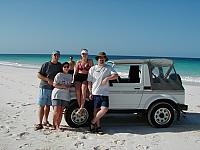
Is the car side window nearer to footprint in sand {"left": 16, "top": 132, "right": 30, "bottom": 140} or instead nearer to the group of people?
the group of people

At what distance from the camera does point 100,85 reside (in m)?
7.24

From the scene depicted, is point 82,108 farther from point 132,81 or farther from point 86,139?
point 132,81

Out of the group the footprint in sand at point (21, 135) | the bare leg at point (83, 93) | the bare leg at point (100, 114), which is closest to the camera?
the footprint in sand at point (21, 135)

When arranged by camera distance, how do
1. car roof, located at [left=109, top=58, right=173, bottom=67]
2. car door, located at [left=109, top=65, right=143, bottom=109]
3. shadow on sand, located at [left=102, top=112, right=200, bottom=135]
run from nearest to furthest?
shadow on sand, located at [left=102, top=112, right=200, bottom=135] → car door, located at [left=109, top=65, right=143, bottom=109] → car roof, located at [left=109, top=58, right=173, bottom=67]

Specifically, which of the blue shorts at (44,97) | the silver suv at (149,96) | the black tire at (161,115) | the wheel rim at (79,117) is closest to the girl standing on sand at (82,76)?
the wheel rim at (79,117)

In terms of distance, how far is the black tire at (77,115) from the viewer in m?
7.53

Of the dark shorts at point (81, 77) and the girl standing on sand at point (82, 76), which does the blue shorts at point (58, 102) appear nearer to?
the girl standing on sand at point (82, 76)

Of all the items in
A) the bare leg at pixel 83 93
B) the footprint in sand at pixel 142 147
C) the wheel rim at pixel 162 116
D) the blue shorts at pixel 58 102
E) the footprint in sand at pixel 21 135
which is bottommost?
the footprint in sand at pixel 142 147

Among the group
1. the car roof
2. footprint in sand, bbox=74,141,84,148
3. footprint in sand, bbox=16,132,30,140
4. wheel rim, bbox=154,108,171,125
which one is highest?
the car roof

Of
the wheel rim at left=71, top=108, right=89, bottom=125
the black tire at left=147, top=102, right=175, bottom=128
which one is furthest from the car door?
the wheel rim at left=71, top=108, right=89, bottom=125

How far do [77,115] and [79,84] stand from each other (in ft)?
2.32

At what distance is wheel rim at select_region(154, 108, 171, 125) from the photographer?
7.82 meters

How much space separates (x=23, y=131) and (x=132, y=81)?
2781 millimetres

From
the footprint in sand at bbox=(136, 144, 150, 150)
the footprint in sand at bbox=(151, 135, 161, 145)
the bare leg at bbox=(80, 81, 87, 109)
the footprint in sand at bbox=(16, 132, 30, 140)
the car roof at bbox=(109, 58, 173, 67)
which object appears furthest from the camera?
the car roof at bbox=(109, 58, 173, 67)
